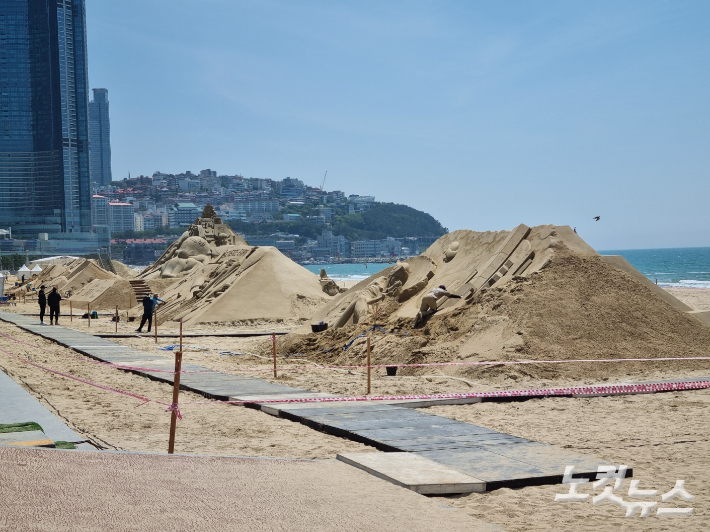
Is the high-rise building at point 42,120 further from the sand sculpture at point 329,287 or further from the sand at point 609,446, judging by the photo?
the sand at point 609,446

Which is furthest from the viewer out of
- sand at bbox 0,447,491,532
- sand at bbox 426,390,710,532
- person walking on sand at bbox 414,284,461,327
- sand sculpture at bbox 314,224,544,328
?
sand sculpture at bbox 314,224,544,328

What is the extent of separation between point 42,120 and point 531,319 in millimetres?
145335

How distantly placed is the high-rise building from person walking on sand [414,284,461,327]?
5480 inches

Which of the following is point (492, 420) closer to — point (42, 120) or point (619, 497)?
point (619, 497)

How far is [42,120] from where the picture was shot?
141 metres

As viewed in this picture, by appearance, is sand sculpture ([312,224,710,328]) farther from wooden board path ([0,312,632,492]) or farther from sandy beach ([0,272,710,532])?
wooden board path ([0,312,632,492])

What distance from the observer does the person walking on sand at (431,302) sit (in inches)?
539

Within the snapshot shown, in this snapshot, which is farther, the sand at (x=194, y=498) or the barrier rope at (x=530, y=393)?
the barrier rope at (x=530, y=393)

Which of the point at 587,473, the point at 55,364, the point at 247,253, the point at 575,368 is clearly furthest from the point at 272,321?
the point at 587,473

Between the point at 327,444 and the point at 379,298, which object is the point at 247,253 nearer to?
the point at 379,298

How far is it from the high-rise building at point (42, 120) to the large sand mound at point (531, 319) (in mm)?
138409

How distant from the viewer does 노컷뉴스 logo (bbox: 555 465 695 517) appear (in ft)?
15.7

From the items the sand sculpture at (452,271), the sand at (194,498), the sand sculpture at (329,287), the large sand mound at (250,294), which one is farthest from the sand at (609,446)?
the sand sculpture at (329,287)

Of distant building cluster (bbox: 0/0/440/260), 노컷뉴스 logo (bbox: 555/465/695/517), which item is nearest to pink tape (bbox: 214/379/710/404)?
Result: 노컷뉴스 logo (bbox: 555/465/695/517)
